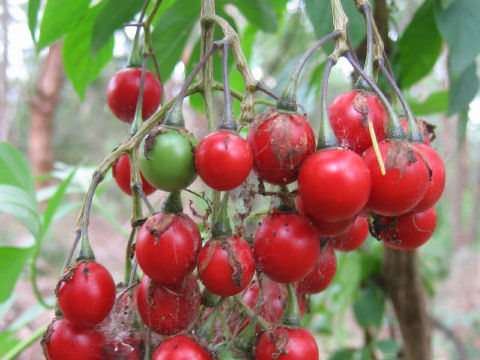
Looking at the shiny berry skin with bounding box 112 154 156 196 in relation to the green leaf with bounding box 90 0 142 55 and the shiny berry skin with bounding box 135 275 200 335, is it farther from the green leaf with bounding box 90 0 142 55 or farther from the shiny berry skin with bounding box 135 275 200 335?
the green leaf with bounding box 90 0 142 55

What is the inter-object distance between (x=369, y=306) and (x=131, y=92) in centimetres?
109

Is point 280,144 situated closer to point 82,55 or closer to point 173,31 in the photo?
point 173,31

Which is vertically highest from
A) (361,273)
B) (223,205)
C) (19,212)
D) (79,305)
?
(223,205)

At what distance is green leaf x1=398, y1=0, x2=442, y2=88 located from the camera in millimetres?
1049

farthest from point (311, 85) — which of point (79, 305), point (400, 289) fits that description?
point (79, 305)

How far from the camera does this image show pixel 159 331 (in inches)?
25.6

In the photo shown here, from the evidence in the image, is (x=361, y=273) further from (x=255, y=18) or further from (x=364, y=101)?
(x=364, y=101)

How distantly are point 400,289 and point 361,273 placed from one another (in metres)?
0.18

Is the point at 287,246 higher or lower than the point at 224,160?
lower

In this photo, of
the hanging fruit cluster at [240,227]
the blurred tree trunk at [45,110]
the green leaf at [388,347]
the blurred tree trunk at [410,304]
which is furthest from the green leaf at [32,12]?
the blurred tree trunk at [45,110]

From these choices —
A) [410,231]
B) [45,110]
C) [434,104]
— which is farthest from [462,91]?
Answer: [45,110]

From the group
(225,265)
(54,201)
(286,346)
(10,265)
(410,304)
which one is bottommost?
(410,304)

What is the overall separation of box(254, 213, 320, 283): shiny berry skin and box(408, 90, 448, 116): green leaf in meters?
0.80

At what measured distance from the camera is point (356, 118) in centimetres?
60
